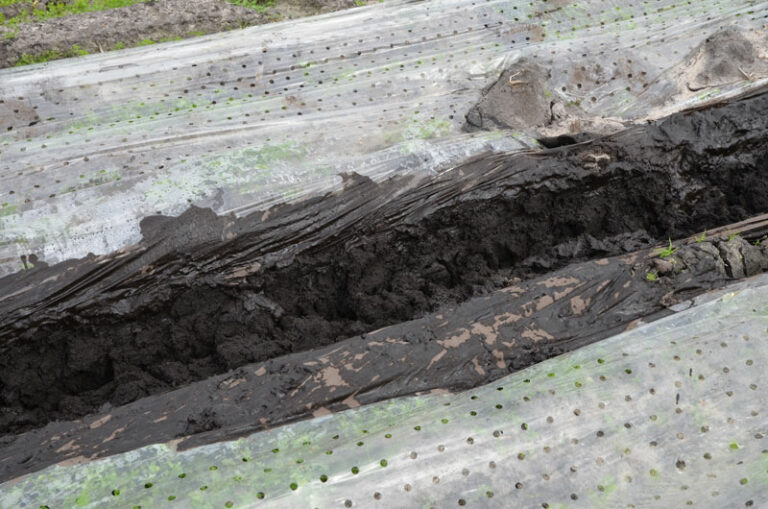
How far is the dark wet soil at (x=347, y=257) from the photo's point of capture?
438 cm

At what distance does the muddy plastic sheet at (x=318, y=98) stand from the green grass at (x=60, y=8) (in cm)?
178

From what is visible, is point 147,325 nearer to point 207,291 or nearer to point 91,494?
point 207,291

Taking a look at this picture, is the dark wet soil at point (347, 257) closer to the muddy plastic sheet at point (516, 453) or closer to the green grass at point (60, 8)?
the muddy plastic sheet at point (516, 453)

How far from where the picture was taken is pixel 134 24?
6828 millimetres

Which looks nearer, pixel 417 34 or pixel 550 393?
pixel 550 393

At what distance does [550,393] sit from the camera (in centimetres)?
383

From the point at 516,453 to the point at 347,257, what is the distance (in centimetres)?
182

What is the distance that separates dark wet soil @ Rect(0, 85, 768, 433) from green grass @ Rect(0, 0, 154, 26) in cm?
376

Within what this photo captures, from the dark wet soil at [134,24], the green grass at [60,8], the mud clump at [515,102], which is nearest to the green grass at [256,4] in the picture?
the dark wet soil at [134,24]

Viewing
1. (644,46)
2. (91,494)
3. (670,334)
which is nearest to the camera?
(91,494)

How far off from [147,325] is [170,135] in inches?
57.1

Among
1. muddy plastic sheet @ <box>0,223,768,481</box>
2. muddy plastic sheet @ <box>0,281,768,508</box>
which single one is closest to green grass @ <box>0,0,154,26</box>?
muddy plastic sheet @ <box>0,223,768,481</box>

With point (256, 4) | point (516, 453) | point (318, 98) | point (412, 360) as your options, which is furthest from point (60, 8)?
point (516, 453)

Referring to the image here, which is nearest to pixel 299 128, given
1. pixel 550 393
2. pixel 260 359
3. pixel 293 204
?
pixel 293 204
